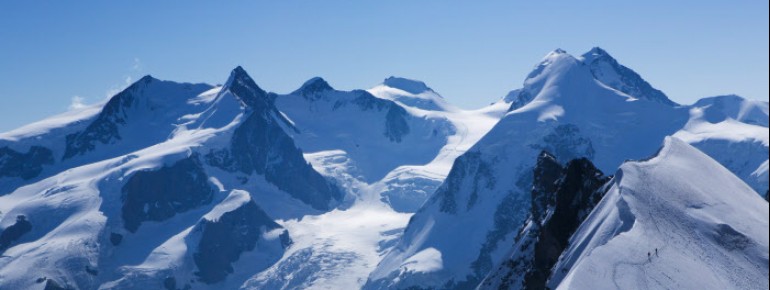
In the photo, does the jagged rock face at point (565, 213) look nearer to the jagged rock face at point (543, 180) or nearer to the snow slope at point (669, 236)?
the snow slope at point (669, 236)

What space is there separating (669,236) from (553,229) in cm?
1770

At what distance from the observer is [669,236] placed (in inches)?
4830

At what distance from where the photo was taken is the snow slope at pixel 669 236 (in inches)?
4343

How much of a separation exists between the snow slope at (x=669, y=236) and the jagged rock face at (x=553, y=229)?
510 cm

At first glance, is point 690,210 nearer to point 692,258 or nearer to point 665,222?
point 665,222

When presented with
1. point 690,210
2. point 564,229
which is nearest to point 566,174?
point 564,229

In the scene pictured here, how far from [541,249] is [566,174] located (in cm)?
1523

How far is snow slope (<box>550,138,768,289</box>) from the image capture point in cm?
11031

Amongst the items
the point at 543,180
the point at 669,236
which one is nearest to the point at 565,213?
the point at 669,236

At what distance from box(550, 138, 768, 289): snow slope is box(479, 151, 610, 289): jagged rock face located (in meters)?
5.10

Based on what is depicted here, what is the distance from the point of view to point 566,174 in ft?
470

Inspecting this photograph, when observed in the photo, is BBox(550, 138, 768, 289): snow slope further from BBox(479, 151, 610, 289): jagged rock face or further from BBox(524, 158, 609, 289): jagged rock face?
BBox(479, 151, 610, 289): jagged rock face

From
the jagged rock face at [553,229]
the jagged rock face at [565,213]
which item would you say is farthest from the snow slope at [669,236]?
the jagged rock face at [553,229]

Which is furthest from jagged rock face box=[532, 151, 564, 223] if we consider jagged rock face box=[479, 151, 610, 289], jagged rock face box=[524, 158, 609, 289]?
jagged rock face box=[524, 158, 609, 289]
